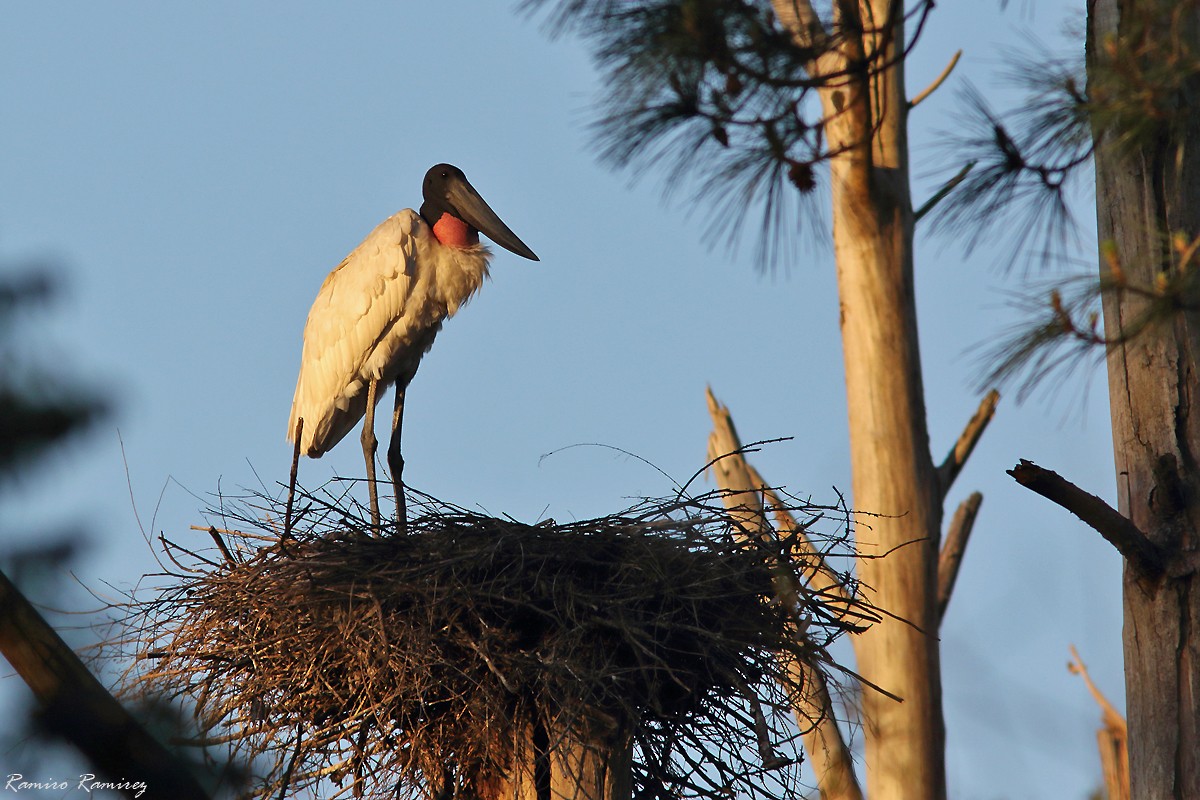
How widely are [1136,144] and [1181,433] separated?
35.5 inches

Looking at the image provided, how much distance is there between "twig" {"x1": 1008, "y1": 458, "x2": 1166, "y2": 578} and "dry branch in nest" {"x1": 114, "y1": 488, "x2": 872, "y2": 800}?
71cm

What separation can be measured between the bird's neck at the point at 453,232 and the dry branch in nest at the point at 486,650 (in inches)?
82.5

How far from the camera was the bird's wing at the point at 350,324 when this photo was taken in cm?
559

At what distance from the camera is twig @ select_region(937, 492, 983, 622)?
20.6ft

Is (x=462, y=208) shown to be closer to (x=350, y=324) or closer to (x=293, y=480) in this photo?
(x=350, y=324)

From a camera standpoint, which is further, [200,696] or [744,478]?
[744,478]

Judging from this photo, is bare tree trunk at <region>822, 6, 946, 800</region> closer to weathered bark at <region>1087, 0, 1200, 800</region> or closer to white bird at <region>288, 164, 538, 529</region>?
white bird at <region>288, 164, 538, 529</region>

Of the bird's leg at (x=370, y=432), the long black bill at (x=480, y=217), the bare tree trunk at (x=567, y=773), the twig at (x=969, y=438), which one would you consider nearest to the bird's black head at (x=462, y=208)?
the long black bill at (x=480, y=217)

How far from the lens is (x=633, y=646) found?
3525 millimetres

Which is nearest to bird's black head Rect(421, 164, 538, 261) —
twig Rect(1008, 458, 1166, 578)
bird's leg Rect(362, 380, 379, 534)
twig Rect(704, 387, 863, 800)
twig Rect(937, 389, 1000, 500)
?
bird's leg Rect(362, 380, 379, 534)

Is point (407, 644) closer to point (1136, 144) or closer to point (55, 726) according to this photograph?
point (55, 726)

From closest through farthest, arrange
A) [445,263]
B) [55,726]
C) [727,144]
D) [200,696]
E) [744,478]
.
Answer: [55,726] → [727,144] → [200,696] → [445,263] → [744,478]

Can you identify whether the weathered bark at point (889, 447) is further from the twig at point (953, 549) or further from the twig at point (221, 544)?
the twig at point (221, 544)

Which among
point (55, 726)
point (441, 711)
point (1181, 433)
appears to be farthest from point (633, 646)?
point (55, 726)
